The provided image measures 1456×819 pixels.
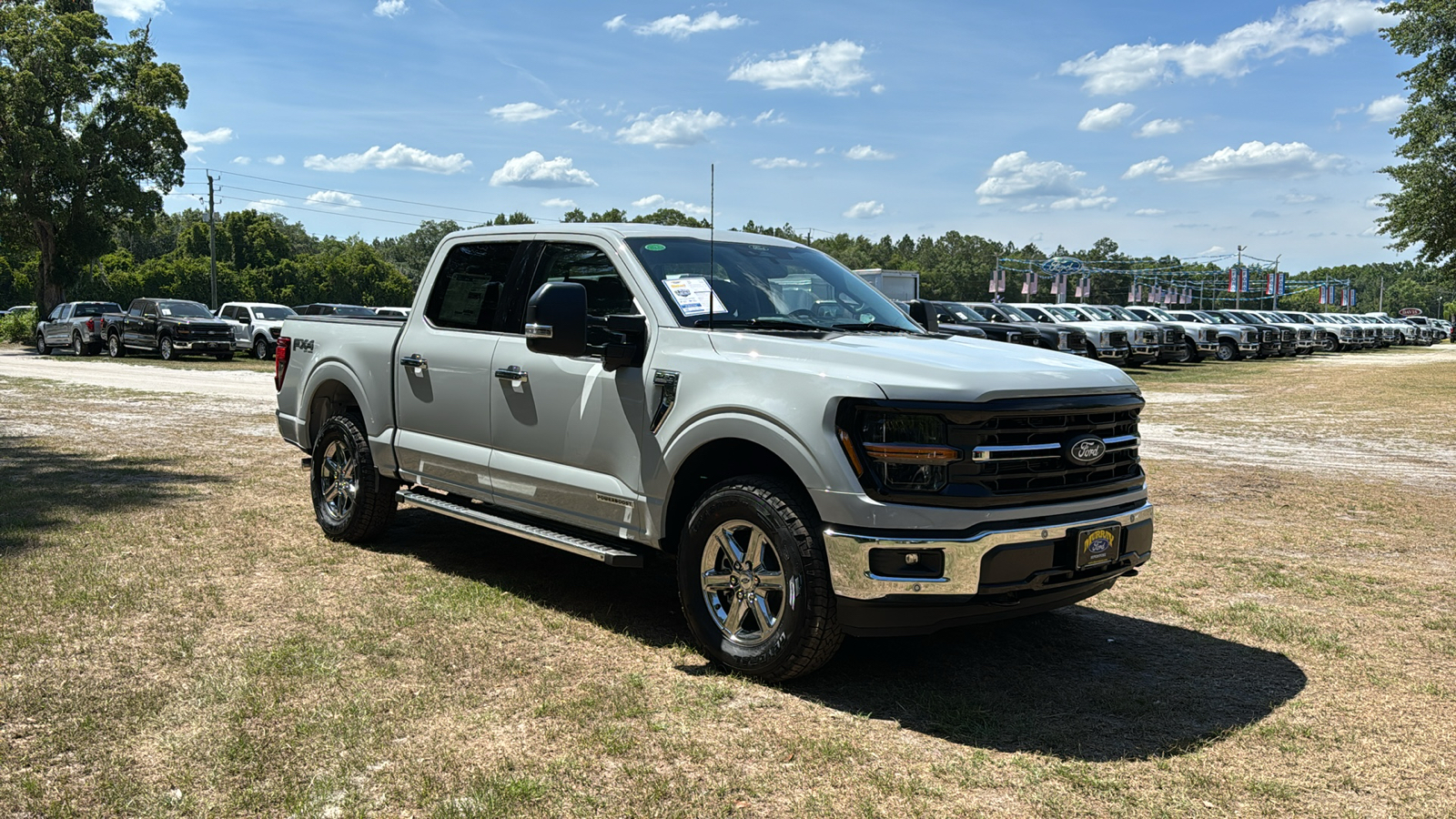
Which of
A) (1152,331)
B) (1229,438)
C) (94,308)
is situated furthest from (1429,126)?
(94,308)

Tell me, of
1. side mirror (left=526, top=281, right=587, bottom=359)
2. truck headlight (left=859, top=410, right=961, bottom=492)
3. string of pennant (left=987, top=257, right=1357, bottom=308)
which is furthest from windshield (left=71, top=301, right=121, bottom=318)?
string of pennant (left=987, top=257, right=1357, bottom=308)

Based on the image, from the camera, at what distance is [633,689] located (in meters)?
4.54

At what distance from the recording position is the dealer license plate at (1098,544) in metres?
4.42

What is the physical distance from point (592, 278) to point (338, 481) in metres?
2.71

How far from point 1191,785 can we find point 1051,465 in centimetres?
129

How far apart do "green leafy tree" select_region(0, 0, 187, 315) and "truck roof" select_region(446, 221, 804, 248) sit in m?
37.4

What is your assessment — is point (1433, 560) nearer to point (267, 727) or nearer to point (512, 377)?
point (512, 377)

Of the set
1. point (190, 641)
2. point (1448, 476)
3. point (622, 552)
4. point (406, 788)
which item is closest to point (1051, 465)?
point (622, 552)

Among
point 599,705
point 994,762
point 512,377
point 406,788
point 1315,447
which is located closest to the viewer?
point 406,788

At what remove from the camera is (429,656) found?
16.1 ft

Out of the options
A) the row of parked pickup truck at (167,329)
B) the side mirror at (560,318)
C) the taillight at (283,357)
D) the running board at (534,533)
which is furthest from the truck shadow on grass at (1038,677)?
the row of parked pickup truck at (167,329)

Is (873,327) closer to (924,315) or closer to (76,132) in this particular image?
(924,315)

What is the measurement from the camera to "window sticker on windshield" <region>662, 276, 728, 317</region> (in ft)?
17.2

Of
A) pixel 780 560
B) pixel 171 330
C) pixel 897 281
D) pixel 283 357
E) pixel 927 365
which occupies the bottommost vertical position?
pixel 171 330
